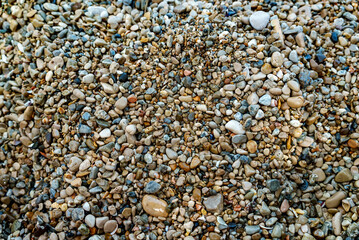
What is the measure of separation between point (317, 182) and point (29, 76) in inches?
71.5

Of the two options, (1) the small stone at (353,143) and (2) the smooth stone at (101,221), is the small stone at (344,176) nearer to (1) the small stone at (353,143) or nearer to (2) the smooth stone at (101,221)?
(1) the small stone at (353,143)

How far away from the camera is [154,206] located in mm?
1713

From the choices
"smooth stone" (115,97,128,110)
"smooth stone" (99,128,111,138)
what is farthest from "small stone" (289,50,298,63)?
"smooth stone" (99,128,111,138)

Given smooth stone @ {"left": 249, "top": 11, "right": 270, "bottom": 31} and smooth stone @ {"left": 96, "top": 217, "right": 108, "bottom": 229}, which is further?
smooth stone @ {"left": 249, "top": 11, "right": 270, "bottom": 31}

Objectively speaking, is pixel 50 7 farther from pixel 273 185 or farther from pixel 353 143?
pixel 353 143

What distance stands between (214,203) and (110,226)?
0.54m

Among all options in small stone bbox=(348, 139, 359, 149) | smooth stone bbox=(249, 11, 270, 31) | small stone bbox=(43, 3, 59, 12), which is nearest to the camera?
small stone bbox=(348, 139, 359, 149)

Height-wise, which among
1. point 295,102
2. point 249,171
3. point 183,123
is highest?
point 295,102

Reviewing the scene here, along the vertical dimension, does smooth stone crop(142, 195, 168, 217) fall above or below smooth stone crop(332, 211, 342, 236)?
above

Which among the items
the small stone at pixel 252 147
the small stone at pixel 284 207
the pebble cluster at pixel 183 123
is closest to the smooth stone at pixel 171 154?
the pebble cluster at pixel 183 123

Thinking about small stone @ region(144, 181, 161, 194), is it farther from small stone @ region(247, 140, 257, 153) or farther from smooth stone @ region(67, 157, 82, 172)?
small stone @ region(247, 140, 257, 153)

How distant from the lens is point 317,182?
1.84m

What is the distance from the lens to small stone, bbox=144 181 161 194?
1.73 meters

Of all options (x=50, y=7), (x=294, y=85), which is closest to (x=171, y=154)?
(x=294, y=85)
